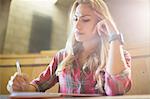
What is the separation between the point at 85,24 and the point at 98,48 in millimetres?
119

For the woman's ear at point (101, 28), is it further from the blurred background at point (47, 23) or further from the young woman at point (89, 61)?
the blurred background at point (47, 23)

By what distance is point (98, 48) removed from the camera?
972 mm

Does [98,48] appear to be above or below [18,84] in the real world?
above

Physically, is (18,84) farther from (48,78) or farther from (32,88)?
(48,78)

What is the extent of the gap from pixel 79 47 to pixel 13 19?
0.54 meters

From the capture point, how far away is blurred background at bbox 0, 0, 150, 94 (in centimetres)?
106

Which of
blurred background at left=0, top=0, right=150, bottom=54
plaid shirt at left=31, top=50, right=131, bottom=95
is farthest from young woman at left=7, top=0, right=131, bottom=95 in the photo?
blurred background at left=0, top=0, right=150, bottom=54

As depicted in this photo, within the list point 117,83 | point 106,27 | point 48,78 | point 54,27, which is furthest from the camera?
point 54,27

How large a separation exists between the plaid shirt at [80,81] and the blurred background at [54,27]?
0.14 meters

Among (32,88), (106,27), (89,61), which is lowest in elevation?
(32,88)

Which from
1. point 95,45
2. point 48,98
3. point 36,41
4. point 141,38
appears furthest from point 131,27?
point 48,98

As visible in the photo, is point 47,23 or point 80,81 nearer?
point 80,81

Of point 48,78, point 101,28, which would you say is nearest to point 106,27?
point 101,28

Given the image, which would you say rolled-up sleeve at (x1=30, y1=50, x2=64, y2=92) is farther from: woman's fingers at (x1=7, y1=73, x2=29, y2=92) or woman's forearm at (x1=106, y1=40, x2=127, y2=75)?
woman's forearm at (x1=106, y1=40, x2=127, y2=75)
